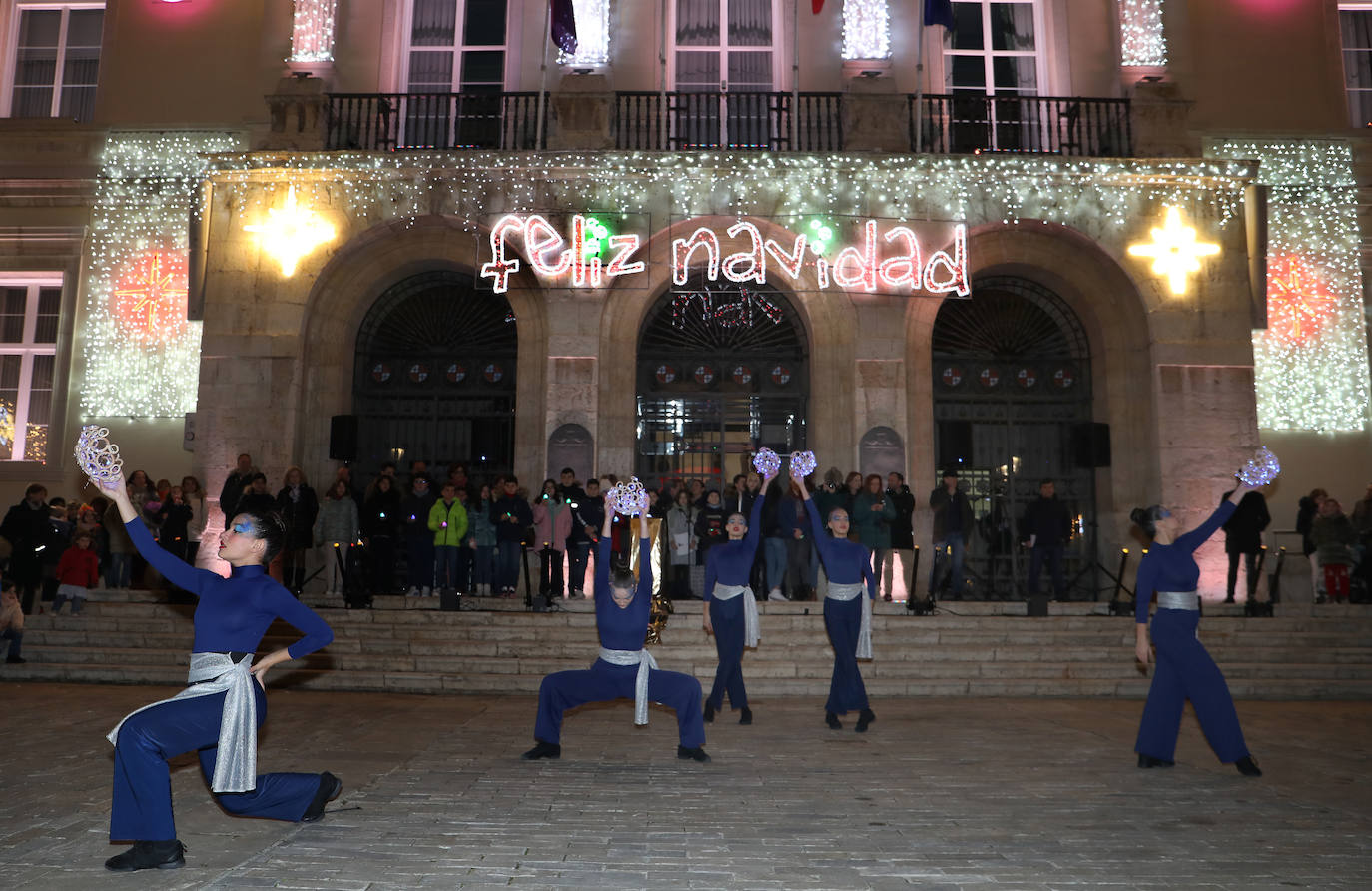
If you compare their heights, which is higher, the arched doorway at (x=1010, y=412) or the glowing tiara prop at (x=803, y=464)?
the arched doorway at (x=1010, y=412)

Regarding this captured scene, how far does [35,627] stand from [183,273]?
22.5 ft

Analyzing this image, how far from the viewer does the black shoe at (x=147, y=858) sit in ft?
15.3

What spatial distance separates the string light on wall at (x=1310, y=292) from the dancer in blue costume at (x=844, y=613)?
1081cm

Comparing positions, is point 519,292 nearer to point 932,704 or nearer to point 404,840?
point 932,704

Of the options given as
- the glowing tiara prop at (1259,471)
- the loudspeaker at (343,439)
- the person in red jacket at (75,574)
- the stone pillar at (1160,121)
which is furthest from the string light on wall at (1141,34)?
the person in red jacket at (75,574)

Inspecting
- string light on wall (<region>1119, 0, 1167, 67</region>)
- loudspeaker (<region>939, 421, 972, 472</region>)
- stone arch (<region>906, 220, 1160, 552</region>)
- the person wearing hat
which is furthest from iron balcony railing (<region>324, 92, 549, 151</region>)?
string light on wall (<region>1119, 0, 1167, 67</region>)

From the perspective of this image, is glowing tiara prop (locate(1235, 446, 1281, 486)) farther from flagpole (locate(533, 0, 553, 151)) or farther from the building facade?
flagpole (locate(533, 0, 553, 151))

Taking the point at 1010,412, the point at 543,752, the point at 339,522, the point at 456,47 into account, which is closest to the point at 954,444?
the point at 1010,412

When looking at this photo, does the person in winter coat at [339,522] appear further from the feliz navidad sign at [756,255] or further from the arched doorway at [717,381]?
the arched doorway at [717,381]

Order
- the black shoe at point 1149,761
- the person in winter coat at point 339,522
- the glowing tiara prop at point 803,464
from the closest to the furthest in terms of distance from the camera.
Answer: the black shoe at point 1149,761
the glowing tiara prop at point 803,464
the person in winter coat at point 339,522

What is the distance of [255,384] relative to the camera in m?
16.1

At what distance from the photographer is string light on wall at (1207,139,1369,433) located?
17.0 m

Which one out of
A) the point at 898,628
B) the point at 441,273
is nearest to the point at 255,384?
the point at 441,273

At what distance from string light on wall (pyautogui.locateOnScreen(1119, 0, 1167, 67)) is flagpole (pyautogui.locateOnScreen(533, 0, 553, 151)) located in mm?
9289
